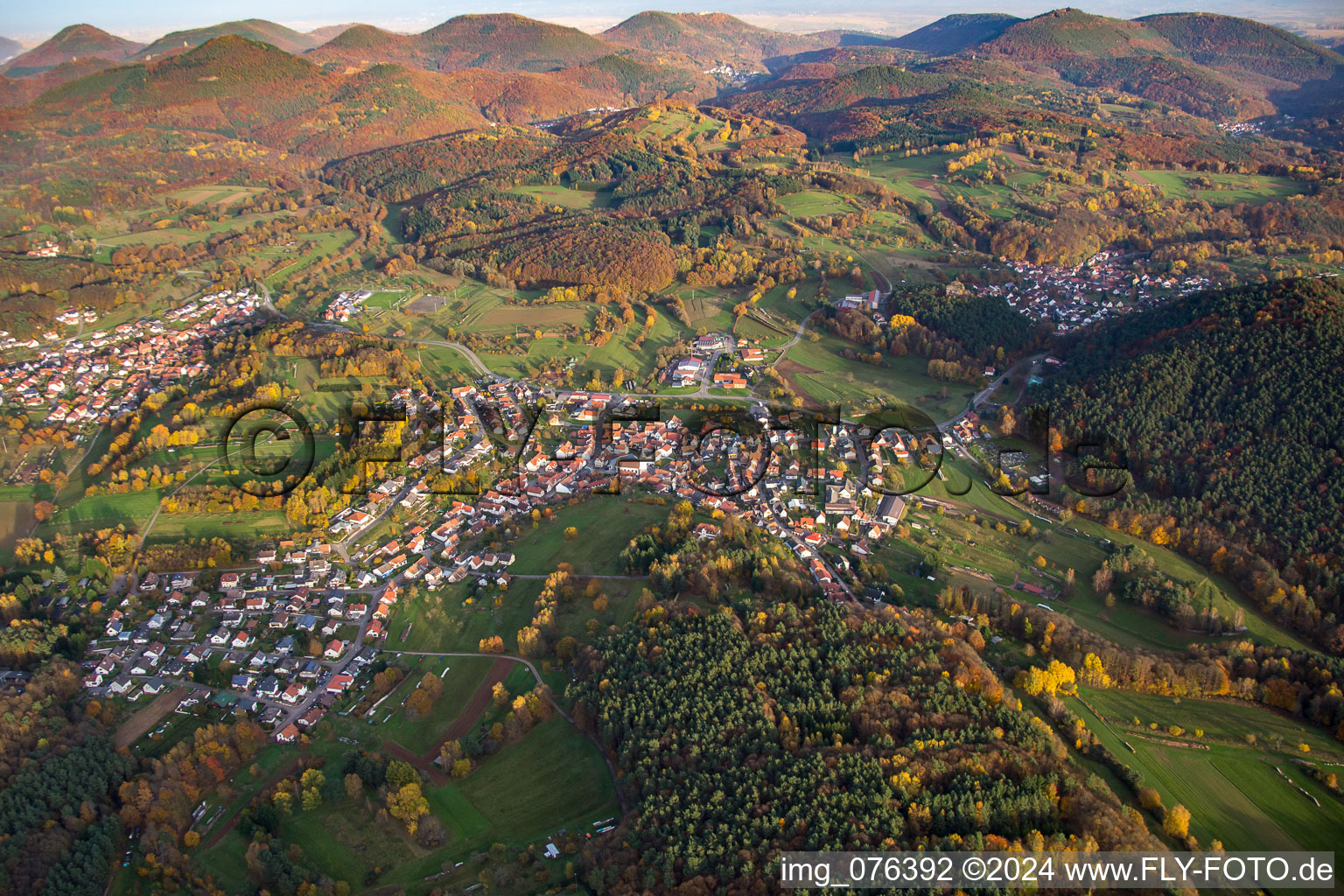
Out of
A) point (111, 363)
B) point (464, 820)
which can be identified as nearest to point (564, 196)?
point (111, 363)

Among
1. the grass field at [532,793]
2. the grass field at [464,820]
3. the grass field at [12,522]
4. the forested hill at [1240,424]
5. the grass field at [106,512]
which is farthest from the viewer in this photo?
the grass field at [106,512]

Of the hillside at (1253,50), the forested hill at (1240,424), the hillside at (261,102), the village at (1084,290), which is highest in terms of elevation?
the hillside at (1253,50)

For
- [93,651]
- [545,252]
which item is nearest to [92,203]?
[545,252]

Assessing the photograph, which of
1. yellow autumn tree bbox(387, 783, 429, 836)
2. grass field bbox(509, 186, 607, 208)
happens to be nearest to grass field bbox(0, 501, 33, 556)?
yellow autumn tree bbox(387, 783, 429, 836)

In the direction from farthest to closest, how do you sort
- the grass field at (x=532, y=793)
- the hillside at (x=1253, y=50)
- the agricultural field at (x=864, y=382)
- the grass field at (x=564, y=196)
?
the hillside at (x=1253, y=50), the grass field at (x=564, y=196), the agricultural field at (x=864, y=382), the grass field at (x=532, y=793)

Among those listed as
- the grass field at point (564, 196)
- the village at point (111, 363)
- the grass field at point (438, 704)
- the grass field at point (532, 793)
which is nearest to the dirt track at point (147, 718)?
the grass field at point (438, 704)

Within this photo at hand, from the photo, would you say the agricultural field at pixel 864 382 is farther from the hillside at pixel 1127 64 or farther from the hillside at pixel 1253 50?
the hillside at pixel 1253 50

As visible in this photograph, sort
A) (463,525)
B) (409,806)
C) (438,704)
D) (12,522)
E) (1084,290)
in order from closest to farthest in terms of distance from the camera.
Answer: (409,806) < (438,704) < (463,525) < (12,522) < (1084,290)

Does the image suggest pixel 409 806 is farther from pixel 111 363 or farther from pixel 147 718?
pixel 111 363
